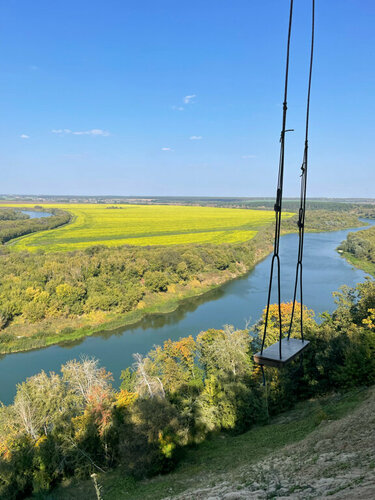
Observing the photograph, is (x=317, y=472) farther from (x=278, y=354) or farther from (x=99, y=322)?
(x=99, y=322)

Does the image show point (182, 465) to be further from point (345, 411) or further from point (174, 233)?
point (174, 233)

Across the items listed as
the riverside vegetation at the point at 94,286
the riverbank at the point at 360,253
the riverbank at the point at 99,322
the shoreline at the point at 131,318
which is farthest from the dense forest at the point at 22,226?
the riverbank at the point at 360,253

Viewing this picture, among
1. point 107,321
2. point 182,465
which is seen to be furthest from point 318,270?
point 182,465

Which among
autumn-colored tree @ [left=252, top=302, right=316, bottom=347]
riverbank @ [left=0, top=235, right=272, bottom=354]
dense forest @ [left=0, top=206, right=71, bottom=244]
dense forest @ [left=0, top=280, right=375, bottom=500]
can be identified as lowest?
riverbank @ [left=0, top=235, right=272, bottom=354]

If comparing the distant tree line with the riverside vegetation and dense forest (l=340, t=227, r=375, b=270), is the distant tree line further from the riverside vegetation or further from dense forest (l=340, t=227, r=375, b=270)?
the riverside vegetation

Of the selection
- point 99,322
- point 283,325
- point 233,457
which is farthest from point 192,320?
point 233,457

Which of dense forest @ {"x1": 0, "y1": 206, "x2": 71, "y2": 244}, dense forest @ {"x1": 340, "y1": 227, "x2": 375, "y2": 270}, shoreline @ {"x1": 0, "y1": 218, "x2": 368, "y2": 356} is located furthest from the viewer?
dense forest @ {"x1": 0, "y1": 206, "x2": 71, "y2": 244}

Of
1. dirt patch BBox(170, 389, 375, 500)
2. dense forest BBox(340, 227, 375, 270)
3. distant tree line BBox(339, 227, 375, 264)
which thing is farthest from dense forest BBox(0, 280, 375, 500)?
distant tree line BBox(339, 227, 375, 264)
